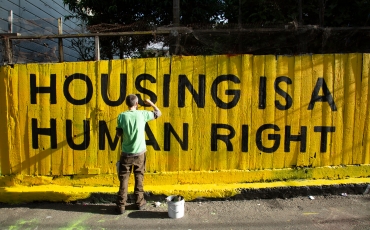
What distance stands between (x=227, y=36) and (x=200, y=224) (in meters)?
2.73

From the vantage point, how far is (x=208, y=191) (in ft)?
14.5

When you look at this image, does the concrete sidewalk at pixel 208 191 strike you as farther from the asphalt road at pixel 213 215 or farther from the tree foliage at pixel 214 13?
the tree foliage at pixel 214 13

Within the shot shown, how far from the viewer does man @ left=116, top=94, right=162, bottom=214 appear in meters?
3.97

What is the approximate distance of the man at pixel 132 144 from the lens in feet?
A: 13.0

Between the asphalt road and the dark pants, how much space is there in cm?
21

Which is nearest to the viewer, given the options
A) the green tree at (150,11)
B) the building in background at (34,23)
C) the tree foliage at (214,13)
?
the tree foliage at (214,13)

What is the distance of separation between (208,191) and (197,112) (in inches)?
45.3

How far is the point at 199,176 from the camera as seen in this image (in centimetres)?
455

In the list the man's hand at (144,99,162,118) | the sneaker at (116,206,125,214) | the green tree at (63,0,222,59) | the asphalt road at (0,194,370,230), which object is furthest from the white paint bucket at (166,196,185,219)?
the green tree at (63,0,222,59)

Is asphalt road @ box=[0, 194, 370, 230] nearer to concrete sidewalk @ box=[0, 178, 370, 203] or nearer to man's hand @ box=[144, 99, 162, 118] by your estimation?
concrete sidewalk @ box=[0, 178, 370, 203]

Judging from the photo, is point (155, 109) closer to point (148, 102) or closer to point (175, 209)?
point (148, 102)

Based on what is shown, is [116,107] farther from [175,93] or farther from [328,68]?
[328,68]

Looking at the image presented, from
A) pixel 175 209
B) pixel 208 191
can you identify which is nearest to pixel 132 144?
pixel 175 209

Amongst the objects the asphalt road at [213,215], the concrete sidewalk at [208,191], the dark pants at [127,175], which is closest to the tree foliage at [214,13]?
the dark pants at [127,175]
